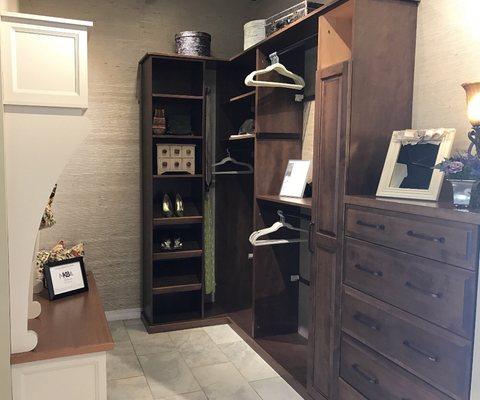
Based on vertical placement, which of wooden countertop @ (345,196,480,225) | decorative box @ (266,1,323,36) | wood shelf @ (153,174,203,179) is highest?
decorative box @ (266,1,323,36)

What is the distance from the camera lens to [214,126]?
4.25 meters

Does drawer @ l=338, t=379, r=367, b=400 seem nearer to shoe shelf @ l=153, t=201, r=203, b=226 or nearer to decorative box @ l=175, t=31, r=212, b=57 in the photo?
shoe shelf @ l=153, t=201, r=203, b=226

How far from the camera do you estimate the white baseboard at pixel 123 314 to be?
4.07m

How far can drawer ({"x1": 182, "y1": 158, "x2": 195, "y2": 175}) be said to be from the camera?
154 inches

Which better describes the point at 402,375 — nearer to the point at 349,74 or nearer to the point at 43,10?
the point at 349,74

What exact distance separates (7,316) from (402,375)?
5.40ft

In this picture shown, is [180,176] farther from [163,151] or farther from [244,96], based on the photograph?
[244,96]

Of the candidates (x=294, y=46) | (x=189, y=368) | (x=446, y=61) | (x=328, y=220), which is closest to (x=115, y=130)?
(x=294, y=46)

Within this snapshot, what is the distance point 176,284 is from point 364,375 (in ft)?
6.79

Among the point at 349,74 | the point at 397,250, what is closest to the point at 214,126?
the point at 349,74

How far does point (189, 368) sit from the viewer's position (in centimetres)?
316

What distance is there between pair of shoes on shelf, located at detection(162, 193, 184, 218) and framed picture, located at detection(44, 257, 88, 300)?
34.4 inches

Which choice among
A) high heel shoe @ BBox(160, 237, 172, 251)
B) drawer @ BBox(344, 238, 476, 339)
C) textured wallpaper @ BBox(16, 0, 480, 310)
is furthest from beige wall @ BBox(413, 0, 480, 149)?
high heel shoe @ BBox(160, 237, 172, 251)

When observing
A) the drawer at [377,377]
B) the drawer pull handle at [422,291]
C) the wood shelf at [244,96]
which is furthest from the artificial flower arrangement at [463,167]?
the wood shelf at [244,96]
